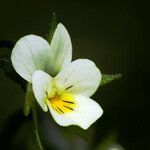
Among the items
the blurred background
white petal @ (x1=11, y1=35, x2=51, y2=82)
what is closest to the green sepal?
white petal @ (x1=11, y1=35, x2=51, y2=82)

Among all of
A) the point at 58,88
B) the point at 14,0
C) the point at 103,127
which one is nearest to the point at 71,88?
the point at 58,88

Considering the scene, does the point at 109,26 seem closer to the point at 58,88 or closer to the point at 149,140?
the point at 149,140

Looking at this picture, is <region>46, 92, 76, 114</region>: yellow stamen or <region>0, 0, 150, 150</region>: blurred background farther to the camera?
<region>0, 0, 150, 150</region>: blurred background

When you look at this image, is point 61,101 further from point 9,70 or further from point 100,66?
point 100,66

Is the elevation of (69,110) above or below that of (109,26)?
above

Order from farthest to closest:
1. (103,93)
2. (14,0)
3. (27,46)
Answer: (103,93) < (14,0) < (27,46)

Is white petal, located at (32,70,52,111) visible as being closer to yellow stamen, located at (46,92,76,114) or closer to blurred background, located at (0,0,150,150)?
yellow stamen, located at (46,92,76,114)

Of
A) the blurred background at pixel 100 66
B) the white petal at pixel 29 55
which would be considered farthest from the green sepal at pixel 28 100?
the blurred background at pixel 100 66
